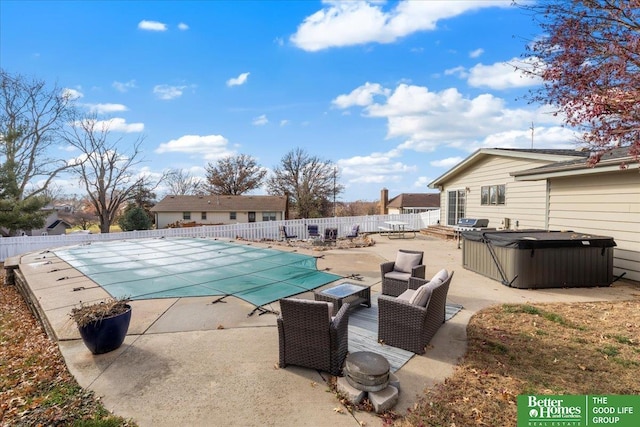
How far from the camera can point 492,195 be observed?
1321 centimetres

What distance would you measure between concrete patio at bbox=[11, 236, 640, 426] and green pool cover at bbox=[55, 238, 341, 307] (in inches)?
21.4

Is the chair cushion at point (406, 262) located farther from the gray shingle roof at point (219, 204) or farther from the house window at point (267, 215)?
the house window at point (267, 215)

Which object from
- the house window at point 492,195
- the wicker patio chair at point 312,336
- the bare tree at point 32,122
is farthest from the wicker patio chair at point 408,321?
the bare tree at point 32,122

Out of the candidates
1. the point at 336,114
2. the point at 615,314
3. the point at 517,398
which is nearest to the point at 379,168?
the point at 336,114

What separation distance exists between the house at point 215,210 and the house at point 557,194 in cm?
2236

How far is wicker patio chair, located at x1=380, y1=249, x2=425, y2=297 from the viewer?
593cm

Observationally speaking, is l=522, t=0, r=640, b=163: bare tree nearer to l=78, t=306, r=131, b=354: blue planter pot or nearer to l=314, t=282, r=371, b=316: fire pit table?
l=314, t=282, r=371, b=316: fire pit table

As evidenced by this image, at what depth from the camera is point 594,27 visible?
12.5 feet

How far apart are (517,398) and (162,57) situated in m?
15.2

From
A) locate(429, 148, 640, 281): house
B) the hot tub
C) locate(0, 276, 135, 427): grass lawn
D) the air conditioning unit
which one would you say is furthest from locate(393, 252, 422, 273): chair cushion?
the air conditioning unit

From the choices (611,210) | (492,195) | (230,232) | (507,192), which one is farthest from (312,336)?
(230,232)

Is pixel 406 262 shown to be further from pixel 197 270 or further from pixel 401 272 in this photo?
pixel 197 270

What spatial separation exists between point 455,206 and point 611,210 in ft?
27.7

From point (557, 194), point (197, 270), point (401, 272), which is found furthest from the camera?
point (557, 194)
